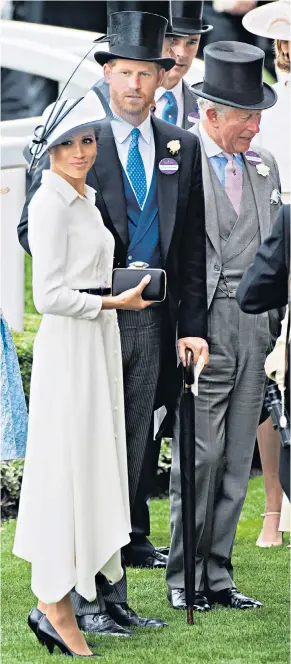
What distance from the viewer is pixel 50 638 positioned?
4918mm

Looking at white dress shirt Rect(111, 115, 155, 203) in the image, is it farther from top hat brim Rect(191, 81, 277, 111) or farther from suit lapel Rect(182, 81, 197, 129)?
suit lapel Rect(182, 81, 197, 129)

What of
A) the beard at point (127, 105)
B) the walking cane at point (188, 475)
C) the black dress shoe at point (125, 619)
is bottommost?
the black dress shoe at point (125, 619)

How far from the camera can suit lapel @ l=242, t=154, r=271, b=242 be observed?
19.0 ft

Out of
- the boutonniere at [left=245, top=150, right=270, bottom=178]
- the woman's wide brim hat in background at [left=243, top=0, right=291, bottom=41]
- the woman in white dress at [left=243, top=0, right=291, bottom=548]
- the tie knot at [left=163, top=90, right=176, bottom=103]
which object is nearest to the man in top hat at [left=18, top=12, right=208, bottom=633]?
the boutonniere at [left=245, top=150, right=270, bottom=178]

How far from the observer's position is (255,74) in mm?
5770

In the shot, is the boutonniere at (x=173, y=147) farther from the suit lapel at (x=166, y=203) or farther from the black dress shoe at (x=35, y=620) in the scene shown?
the black dress shoe at (x=35, y=620)

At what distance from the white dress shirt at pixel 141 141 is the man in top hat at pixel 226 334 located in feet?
1.15

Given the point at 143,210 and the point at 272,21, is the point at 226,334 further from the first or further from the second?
the point at 272,21

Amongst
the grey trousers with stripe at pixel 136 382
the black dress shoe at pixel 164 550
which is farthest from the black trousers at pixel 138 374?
the black dress shoe at pixel 164 550

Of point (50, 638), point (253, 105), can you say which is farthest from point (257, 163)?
point (50, 638)

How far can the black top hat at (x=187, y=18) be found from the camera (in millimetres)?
7250

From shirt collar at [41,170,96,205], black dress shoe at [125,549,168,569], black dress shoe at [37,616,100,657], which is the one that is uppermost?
shirt collar at [41,170,96,205]

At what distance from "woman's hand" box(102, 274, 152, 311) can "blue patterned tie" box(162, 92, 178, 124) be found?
6.85 feet

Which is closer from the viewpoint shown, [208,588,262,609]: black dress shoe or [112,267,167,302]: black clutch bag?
[112,267,167,302]: black clutch bag
